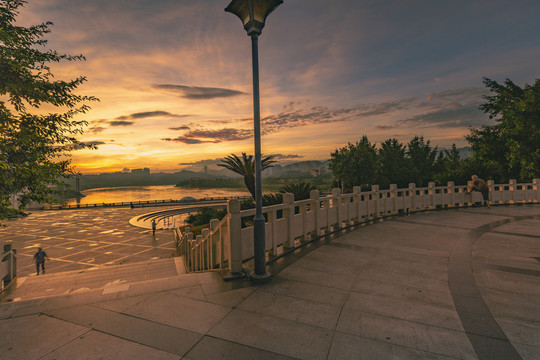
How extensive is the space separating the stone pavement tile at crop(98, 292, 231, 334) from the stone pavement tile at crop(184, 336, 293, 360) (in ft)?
1.10

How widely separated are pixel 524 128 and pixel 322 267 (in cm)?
2600

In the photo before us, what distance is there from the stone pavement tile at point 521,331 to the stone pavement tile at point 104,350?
4325 millimetres

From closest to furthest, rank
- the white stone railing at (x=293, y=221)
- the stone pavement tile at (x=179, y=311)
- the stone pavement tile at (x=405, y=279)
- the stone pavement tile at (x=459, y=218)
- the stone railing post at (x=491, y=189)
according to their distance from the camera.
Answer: the stone pavement tile at (x=179, y=311)
the stone pavement tile at (x=405, y=279)
the white stone railing at (x=293, y=221)
the stone pavement tile at (x=459, y=218)
the stone railing post at (x=491, y=189)

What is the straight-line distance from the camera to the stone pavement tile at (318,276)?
17.1ft

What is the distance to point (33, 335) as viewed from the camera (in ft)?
11.4

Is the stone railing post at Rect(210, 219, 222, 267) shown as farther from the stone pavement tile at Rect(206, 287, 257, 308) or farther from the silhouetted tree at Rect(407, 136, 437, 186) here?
the silhouetted tree at Rect(407, 136, 437, 186)

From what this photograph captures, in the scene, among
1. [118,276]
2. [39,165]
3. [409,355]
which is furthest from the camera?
[118,276]

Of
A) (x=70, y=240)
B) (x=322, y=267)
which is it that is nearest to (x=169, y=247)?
(x=70, y=240)

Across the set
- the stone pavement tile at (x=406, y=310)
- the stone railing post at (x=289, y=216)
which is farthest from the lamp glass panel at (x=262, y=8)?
the stone pavement tile at (x=406, y=310)

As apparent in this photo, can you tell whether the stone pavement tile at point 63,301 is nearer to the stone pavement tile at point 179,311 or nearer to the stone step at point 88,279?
the stone pavement tile at point 179,311

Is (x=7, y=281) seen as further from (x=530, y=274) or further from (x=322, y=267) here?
(x=530, y=274)

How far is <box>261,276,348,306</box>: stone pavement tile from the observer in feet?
14.8

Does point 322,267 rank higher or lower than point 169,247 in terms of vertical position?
higher

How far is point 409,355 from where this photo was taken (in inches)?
121
